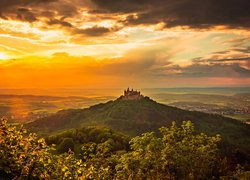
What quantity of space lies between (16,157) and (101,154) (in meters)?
15.8

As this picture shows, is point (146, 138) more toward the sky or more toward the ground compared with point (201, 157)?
more toward the sky

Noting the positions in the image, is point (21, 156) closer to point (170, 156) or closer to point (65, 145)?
point (170, 156)

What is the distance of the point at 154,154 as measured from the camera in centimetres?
3406

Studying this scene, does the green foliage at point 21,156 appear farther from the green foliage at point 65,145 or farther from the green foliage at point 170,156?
the green foliage at point 65,145

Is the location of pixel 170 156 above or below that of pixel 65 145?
above

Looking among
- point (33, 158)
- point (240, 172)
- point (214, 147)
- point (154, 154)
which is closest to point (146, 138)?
point (154, 154)

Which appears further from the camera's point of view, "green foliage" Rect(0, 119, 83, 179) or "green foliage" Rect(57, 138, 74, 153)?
"green foliage" Rect(57, 138, 74, 153)

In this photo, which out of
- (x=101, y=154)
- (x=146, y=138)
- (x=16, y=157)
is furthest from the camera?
(x=101, y=154)

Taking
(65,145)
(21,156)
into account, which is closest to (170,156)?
(21,156)

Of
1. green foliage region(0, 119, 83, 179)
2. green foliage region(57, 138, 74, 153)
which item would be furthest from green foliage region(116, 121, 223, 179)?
green foliage region(57, 138, 74, 153)

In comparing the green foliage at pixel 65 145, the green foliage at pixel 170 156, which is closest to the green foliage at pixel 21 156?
the green foliage at pixel 170 156

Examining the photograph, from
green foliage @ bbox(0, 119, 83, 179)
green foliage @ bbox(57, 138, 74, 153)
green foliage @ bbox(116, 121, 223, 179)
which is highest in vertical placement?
green foliage @ bbox(0, 119, 83, 179)

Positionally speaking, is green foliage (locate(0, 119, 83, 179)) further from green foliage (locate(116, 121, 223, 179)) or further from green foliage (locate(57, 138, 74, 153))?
green foliage (locate(57, 138, 74, 153))

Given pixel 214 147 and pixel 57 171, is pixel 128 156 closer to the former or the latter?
pixel 214 147
